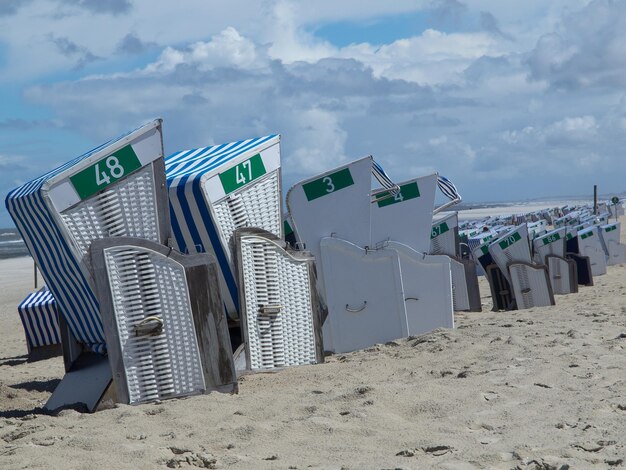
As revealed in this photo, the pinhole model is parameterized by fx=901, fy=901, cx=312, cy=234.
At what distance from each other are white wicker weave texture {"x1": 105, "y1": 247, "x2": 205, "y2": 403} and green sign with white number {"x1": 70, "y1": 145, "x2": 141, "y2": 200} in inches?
14.4

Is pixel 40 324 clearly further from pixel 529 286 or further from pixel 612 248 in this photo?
pixel 612 248

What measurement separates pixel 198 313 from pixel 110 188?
0.87 m

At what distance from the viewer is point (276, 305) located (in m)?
6.03

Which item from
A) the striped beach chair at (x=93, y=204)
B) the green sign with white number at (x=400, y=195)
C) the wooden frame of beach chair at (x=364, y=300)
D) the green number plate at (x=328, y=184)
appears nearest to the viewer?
the striped beach chair at (x=93, y=204)

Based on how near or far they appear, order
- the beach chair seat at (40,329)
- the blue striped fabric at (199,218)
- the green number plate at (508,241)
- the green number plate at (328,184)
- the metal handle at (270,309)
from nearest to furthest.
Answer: the blue striped fabric at (199,218), the metal handle at (270,309), the green number plate at (328,184), the beach chair seat at (40,329), the green number plate at (508,241)

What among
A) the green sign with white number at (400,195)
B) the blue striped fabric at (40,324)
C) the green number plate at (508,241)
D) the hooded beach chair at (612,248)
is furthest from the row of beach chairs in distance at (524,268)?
the hooded beach chair at (612,248)

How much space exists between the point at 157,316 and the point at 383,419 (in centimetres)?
144

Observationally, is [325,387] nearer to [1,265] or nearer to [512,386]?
[512,386]

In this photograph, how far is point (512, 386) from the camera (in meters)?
5.25

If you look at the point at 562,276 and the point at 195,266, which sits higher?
the point at 195,266

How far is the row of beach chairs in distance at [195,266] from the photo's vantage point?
4996 mm

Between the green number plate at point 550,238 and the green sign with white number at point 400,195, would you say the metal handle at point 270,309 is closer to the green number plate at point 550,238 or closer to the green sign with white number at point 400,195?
the green sign with white number at point 400,195

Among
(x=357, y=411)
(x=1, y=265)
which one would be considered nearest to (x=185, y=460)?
(x=357, y=411)

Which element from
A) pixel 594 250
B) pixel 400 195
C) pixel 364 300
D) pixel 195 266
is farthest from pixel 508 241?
pixel 195 266
